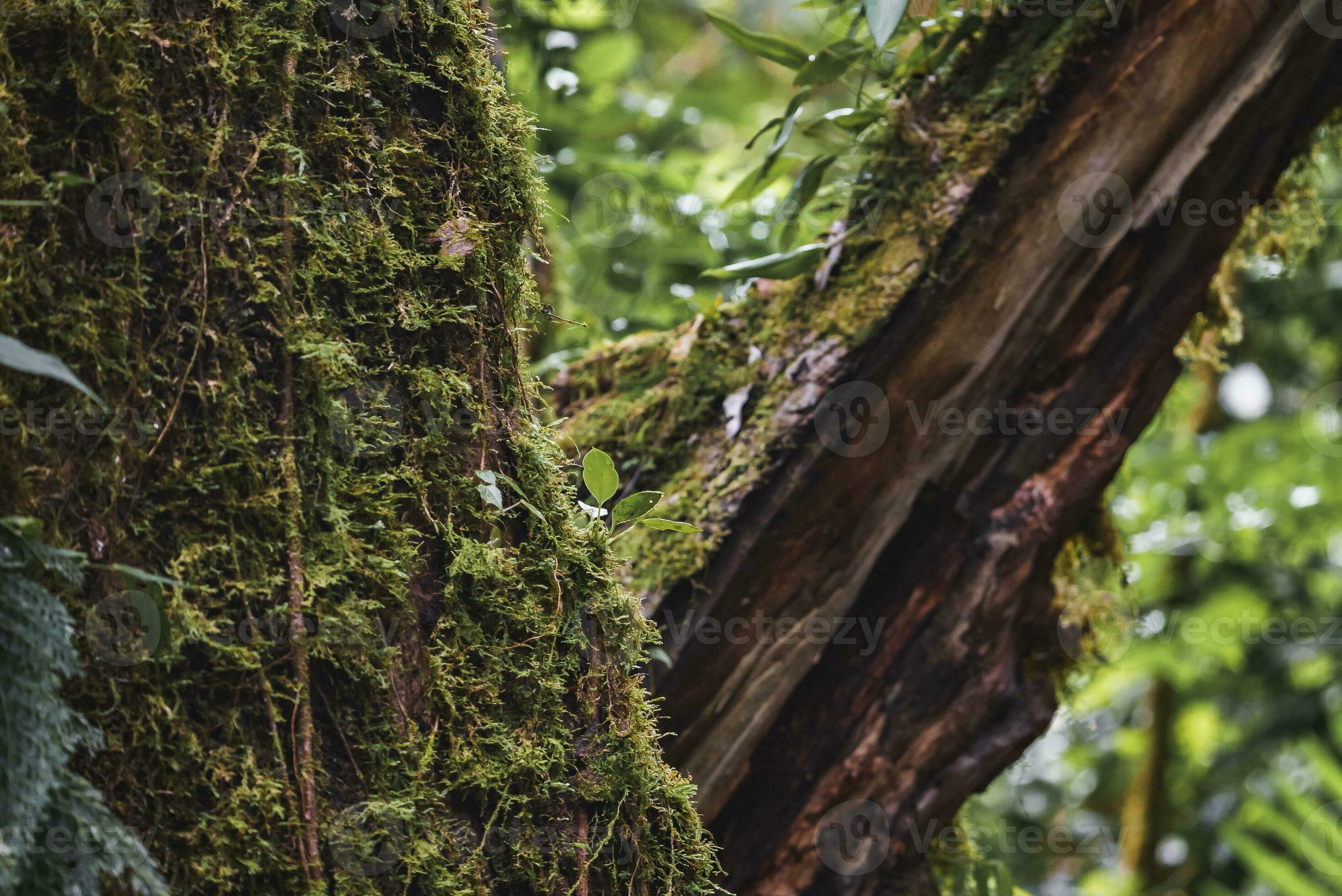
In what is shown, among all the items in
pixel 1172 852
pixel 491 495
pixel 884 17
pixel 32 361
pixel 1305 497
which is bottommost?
pixel 1172 852

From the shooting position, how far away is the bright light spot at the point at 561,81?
89.1 inches

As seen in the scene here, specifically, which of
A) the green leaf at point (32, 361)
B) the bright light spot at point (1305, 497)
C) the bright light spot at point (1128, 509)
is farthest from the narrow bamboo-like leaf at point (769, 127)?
the bright light spot at point (1128, 509)

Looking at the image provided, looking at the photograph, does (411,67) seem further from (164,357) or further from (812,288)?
(812,288)

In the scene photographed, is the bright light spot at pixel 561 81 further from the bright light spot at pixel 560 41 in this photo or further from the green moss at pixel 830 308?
the green moss at pixel 830 308

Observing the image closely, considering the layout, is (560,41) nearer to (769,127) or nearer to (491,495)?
(769,127)

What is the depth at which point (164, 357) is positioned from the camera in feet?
2.62

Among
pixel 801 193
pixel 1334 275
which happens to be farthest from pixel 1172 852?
pixel 801 193

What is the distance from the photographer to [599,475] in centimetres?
102

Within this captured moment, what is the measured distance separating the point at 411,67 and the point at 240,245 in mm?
288

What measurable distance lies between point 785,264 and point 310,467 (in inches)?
38.1

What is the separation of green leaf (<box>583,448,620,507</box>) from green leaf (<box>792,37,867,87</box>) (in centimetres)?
94

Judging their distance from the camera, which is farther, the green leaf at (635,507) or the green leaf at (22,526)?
the green leaf at (635,507)

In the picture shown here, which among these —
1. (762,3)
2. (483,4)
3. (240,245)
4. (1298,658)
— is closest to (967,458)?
(483,4)

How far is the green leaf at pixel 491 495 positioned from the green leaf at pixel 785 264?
0.73 m
